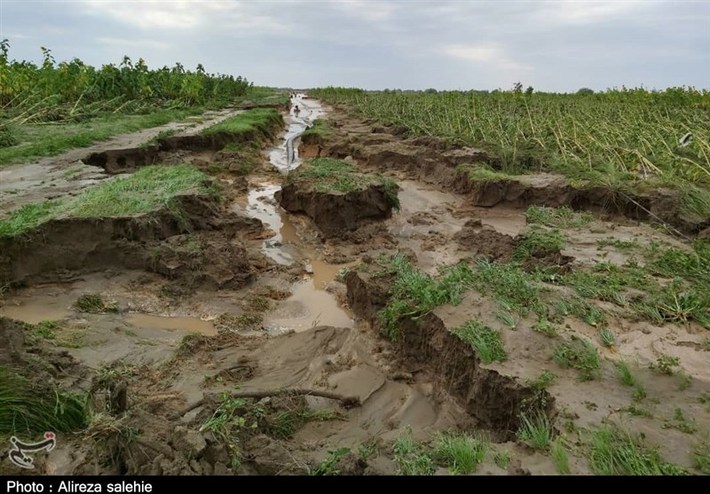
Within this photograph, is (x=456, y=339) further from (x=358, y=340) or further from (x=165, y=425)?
(x=165, y=425)

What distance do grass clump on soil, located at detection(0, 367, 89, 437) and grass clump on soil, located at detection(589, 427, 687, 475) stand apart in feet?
9.80

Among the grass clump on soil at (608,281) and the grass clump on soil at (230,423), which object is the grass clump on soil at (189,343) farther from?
the grass clump on soil at (608,281)

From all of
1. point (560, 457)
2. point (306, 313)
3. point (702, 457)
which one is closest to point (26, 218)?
point (306, 313)

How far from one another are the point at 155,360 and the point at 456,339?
2.92 meters

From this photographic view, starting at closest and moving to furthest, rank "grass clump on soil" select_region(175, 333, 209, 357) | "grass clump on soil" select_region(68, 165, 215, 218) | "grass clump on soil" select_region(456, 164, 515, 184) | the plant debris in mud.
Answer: the plant debris in mud → "grass clump on soil" select_region(175, 333, 209, 357) → "grass clump on soil" select_region(68, 165, 215, 218) → "grass clump on soil" select_region(456, 164, 515, 184)

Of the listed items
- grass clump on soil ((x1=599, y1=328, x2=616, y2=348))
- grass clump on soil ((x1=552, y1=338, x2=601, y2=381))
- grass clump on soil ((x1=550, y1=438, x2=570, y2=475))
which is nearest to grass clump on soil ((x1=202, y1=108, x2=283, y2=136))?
grass clump on soil ((x1=599, y1=328, x2=616, y2=348))

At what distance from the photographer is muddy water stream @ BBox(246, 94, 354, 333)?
6.57 m

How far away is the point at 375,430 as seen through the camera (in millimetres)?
4164

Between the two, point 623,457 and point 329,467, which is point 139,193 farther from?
point 623,457

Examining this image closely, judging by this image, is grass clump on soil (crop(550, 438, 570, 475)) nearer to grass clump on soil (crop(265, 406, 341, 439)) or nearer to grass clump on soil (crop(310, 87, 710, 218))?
grass clump on soil (crop(265, 406, 341, 439))

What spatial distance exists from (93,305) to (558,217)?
7.30 metres

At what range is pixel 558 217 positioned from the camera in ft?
29.5

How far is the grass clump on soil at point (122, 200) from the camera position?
6898 mm
